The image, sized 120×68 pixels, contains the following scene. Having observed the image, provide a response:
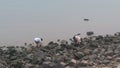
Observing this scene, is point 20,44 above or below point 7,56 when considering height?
above

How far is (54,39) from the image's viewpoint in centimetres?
1898

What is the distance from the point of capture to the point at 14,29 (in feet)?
66.9

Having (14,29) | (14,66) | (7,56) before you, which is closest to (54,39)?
(14,29)

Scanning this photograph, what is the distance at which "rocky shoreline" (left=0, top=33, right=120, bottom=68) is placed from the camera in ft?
38.9

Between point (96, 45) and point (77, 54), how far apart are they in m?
2.32

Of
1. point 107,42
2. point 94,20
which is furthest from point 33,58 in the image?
point 94,20

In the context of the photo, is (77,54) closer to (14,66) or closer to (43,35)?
(14,66)

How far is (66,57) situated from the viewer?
41.8 ft

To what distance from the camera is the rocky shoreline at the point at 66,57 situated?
11.9 metres

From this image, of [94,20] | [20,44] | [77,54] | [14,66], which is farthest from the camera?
[94,20]

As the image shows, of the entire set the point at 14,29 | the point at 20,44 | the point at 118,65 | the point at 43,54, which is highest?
the point at 14,29

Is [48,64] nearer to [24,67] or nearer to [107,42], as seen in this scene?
[24,67]

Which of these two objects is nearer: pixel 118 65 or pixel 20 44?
pixel 118 65

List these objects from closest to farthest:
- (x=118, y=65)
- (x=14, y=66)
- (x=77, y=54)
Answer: (x=118, y=65), (x=14, y=66), (x=77, y=54)
